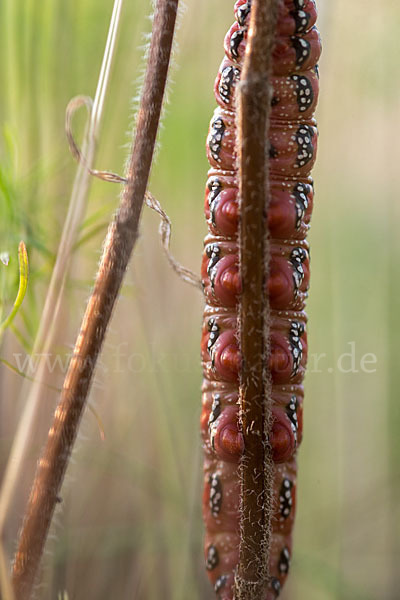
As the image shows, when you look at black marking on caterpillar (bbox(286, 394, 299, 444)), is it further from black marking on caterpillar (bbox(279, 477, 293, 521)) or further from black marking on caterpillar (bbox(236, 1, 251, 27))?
black marking on caterpillar (bbox(236, 1, 251, 27))

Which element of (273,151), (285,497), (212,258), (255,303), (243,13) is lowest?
(285,497)

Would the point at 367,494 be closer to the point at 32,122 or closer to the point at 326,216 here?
the point at 326,216

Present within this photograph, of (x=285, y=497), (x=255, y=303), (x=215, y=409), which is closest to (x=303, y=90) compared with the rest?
(x=255, y=303)

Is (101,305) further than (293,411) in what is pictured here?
No

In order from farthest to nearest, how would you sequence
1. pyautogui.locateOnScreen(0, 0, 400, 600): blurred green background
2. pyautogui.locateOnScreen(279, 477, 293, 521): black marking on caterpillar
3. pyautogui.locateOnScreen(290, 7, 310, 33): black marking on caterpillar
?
pyautogui.locateOnScreen(0, 0, 400, 600): blurred green background < pyautogui.locateOnScreen(279, 477, 293, 521): black marking on caterpillar < pyautogui.locateOnScreen(290, 7, 310, 33): black marking on caterpillar

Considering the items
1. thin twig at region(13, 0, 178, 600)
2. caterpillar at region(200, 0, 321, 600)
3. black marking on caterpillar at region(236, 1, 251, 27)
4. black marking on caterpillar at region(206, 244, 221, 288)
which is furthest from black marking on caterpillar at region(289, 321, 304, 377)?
black marking on caterpillar at region(236, 1, 251, 27)

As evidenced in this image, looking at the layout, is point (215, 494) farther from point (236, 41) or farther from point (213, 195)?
point (236, 41)

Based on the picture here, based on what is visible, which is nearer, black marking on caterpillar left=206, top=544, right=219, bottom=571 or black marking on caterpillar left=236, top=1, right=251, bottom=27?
black marking on caterpillar left=236, top=1, right=251, bottom=27
